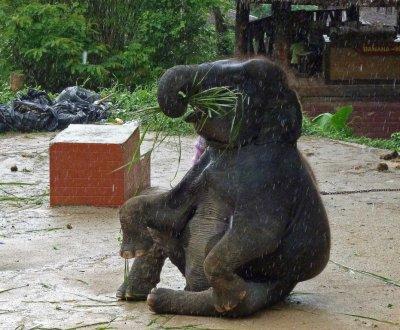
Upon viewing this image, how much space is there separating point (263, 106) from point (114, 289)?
1.36 meters

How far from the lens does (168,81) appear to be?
4578 millimetres

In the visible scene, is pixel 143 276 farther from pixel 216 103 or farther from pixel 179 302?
pixel 216 103

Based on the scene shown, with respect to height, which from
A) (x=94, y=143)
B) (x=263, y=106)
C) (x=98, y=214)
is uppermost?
(x=263, y=106)

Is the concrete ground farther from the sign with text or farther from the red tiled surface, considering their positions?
the sign with text

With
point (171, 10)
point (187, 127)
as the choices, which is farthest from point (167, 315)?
point (171, 10)

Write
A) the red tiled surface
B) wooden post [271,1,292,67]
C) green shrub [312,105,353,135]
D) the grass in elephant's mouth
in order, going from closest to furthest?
the grass in elephant's mouth → green shrub [312,105,353,135] → the red tiled surface → wooden post [271,1,292,67]

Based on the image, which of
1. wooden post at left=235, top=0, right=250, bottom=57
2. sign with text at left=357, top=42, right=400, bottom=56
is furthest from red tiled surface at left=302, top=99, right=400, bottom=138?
wooden post at left=235, top=0, right=250, bottom=57

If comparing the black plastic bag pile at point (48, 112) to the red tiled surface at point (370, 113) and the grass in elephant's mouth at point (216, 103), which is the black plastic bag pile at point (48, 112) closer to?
the red tiled surface at point (370, 113)

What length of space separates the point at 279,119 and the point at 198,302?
3.04ft

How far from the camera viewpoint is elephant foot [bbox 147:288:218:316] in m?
4.83

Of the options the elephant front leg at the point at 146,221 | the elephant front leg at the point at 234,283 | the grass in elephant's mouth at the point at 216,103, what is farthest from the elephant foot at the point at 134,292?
the grass in elephant's mouth at the point at 216,103

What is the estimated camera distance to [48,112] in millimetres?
13953

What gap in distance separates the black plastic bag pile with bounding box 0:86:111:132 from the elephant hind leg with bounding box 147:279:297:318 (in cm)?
920

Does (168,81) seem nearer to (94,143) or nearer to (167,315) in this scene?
(167,315)
